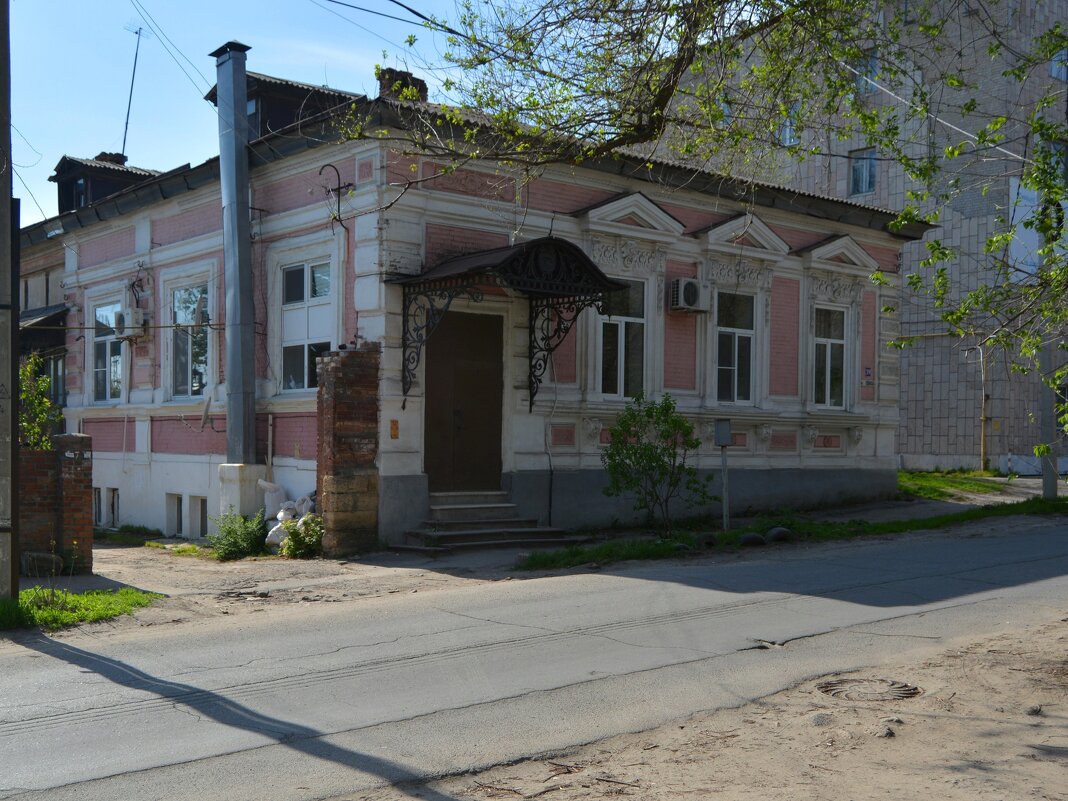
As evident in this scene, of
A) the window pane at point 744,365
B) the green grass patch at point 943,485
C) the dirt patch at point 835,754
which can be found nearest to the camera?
the dirt patch at point 835,754

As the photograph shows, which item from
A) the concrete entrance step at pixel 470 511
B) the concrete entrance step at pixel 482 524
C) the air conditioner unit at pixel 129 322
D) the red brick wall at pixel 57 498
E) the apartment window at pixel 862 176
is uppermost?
the apartment window at pixel 862 176

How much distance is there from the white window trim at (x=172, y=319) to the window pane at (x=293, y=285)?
180 centimetres

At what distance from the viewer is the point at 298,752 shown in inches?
226

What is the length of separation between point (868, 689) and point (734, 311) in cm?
1296

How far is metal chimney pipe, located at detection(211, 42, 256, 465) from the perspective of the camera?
16.7 meters

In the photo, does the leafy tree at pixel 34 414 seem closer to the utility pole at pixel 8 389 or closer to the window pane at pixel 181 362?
the window pane at pixel 181 362

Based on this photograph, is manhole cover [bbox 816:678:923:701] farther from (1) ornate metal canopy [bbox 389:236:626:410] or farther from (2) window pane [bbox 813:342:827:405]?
(2) window pane [bbox 813:342:827:405]

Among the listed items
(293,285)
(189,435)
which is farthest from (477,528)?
(189,435)

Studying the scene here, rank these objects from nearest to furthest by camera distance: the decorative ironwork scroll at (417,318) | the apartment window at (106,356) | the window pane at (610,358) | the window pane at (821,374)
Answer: the decorative ironwork scroll at (417,318) < the window pane at (610,358) < the window pane at (821,374) < the apartment window at (106,356)

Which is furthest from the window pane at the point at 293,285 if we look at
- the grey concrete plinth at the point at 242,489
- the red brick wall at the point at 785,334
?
the red brick wall at the point at 785,334

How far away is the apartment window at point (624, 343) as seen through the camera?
17.7 metres

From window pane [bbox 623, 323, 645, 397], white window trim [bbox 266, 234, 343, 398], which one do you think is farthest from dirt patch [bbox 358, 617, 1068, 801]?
window pane [bbox 623, 323, 645, 397]

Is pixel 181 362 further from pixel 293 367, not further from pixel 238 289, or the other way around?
pixel 293 367

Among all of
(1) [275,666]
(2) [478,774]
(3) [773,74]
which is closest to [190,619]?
(1) [275,666]
